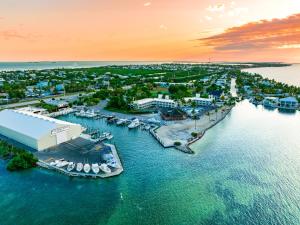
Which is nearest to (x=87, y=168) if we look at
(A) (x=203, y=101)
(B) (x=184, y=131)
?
(B) (x=184, y=131)

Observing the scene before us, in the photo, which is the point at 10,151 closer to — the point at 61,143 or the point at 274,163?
the point at 61,143

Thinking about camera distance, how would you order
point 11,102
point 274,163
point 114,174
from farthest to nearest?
point 11,102 → point 274,163 → point 114,174

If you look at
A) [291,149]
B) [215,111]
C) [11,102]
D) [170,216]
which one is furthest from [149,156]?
[11,102]

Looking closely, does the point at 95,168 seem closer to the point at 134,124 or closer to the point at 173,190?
the point at 173,190

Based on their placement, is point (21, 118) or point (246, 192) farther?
point (21, 118)

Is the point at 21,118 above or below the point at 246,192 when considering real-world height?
above

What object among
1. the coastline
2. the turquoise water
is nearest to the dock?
the turquoise water
